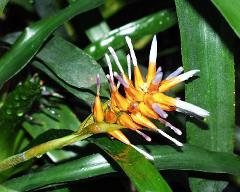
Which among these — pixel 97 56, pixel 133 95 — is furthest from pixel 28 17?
pixel 133 95

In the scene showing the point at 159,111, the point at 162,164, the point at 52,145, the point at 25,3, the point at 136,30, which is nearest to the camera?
the point at 159,111

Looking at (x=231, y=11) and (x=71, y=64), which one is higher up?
(x=71, y=64)

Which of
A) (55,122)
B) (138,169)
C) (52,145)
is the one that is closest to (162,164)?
(138,169)

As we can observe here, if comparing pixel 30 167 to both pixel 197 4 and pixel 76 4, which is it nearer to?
pixel 76 4

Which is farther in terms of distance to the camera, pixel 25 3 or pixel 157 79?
pixel 25 3

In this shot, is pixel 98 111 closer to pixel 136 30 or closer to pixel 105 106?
pixel 105 106

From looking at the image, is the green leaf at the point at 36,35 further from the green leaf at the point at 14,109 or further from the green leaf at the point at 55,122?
the green leaf at the point at 55,122

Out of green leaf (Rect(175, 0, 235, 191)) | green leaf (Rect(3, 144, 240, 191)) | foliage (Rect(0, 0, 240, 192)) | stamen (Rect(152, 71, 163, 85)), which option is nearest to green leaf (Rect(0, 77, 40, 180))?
foliage (Rect(0, 0, 240, 192))
